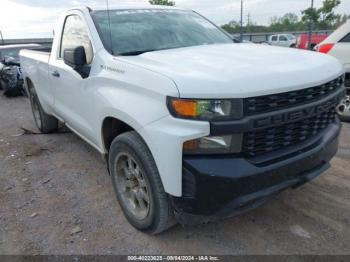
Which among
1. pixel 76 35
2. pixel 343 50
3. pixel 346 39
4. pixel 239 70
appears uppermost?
pixel 76 35

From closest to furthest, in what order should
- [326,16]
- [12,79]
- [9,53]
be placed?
[12,79]
[9,53]
[326,16]

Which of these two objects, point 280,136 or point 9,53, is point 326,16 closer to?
point 9,53

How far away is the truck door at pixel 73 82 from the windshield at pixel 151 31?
0.80 feet

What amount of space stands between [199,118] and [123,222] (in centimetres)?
146

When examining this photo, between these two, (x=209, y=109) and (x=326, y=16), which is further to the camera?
(x=326, y=16)

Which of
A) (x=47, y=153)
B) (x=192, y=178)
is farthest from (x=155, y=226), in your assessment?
(x=47, y=153)

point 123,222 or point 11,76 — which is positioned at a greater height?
point 11,76

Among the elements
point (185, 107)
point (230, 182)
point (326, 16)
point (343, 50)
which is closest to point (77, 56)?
point (185, 107)

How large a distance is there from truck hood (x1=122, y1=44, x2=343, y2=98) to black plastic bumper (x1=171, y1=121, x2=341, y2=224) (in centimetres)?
45

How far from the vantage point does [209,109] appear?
2.20 metres

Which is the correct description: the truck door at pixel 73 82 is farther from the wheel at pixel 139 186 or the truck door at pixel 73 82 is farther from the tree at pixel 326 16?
the tree at pixel 326 16

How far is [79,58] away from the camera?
3.21m

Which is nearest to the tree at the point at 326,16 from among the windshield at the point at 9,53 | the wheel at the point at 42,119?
the windshield at the point at 9,53

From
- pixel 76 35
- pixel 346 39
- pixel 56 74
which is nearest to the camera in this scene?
pixel 76 35
